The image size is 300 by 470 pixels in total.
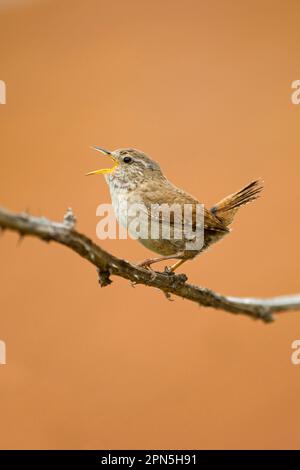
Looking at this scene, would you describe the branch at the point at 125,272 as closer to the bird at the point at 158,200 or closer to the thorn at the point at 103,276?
the thorn at the point at 103,276

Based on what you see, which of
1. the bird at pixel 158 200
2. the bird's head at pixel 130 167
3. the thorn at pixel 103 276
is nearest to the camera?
the thorn at pixel 103 276

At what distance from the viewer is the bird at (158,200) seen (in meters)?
1.97

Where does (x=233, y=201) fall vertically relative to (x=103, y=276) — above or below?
above

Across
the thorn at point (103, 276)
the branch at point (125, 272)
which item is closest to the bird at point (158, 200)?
the branch at point (125, 272)

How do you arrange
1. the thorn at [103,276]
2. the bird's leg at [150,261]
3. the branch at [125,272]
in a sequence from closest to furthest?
the branch at [125,272], the thorn at [103,276], the bird's leg at [150,261]

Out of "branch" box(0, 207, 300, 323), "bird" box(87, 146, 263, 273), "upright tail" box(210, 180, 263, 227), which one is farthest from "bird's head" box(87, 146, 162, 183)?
"branch" box(0, 207, 300, 323)

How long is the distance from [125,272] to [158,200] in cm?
59

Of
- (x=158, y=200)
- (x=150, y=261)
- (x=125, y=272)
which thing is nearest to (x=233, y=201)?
(x=158, y=200)

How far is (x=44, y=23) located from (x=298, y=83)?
2.37 m

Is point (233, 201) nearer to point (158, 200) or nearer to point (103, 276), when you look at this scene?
point (158, 200)

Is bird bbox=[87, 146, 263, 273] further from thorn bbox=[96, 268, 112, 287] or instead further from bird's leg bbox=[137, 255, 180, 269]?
thorn bbox=[96, 268, 112, 287]

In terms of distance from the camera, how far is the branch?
42.6 inches

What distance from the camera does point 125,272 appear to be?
1474 mm

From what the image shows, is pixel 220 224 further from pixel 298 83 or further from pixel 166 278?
pixel 298 83
